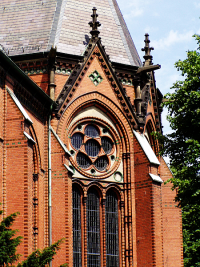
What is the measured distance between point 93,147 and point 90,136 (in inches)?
21.7

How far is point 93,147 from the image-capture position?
33.5 m

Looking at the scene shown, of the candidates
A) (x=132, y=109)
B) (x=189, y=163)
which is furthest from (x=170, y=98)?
(x=132, y=109)

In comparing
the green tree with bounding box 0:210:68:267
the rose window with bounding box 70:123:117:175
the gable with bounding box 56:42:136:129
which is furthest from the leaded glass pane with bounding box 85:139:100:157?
the green tree with bounding box 0:210:68:267

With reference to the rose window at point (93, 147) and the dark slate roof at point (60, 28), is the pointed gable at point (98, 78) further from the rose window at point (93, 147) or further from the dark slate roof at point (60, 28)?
the rose window at point (93, 147)

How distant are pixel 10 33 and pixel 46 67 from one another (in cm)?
337

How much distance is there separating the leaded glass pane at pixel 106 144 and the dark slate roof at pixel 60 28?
416 cm

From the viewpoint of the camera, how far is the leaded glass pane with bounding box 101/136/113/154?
33.7m

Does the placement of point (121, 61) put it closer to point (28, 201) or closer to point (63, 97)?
point (63, 97)

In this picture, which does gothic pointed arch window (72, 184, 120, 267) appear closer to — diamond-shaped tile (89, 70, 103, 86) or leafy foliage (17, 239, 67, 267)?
diamond-shaped tile (89, 70, 103, 86)

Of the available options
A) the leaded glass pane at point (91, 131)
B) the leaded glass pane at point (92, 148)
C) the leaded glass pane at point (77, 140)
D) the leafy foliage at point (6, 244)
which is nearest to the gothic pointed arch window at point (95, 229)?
the leaded glass pane at point (92, 148)

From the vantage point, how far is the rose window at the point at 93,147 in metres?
32.9

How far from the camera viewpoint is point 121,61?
35.2m

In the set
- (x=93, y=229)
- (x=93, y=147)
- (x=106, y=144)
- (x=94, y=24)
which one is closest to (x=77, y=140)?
(x=93, y=147)

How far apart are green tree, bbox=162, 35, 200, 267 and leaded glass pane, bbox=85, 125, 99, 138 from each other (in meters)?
6.45
